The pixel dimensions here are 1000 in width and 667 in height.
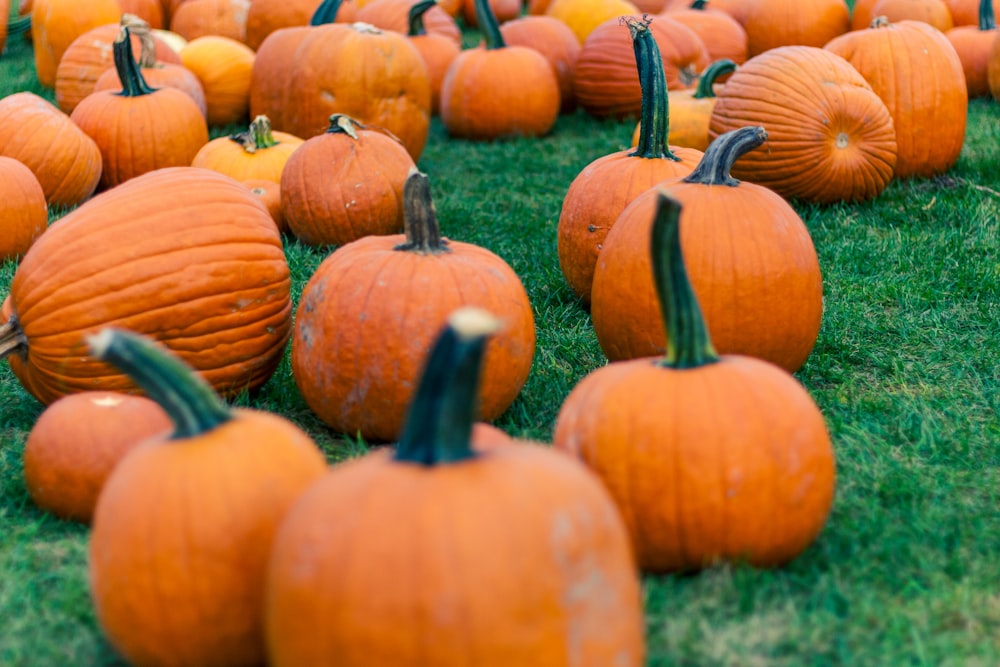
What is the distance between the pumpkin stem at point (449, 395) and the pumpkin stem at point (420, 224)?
1444 millimetres

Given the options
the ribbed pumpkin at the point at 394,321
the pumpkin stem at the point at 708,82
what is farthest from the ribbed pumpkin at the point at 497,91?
the ribbed pumpkin at the point at 394,321

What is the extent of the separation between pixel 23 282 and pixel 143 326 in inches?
16.1

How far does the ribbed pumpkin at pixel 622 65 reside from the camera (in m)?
7.76

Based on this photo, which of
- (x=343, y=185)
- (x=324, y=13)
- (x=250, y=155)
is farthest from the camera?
(x=324, y=13)

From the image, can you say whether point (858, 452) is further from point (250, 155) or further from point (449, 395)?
point (250, 155)

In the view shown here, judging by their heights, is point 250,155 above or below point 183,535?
below

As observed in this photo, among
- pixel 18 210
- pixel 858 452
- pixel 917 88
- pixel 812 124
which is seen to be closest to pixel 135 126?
pixel 18 210

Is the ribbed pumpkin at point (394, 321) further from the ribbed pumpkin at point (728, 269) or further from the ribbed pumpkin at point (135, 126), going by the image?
the ribbed pumpkin at point (135, 126)

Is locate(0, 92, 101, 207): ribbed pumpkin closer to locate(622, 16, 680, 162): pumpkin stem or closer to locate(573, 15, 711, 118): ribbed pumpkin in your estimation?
locate(622, 16, 680, 162): pumpkin stem

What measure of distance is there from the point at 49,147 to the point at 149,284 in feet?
9.02

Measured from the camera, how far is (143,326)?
3.33 metres

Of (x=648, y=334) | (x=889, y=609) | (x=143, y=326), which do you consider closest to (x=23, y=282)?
(x=143, y=326)

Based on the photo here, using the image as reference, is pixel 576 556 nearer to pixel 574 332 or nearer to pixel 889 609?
pixel 889 609

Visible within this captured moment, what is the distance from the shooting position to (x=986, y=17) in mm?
8375
